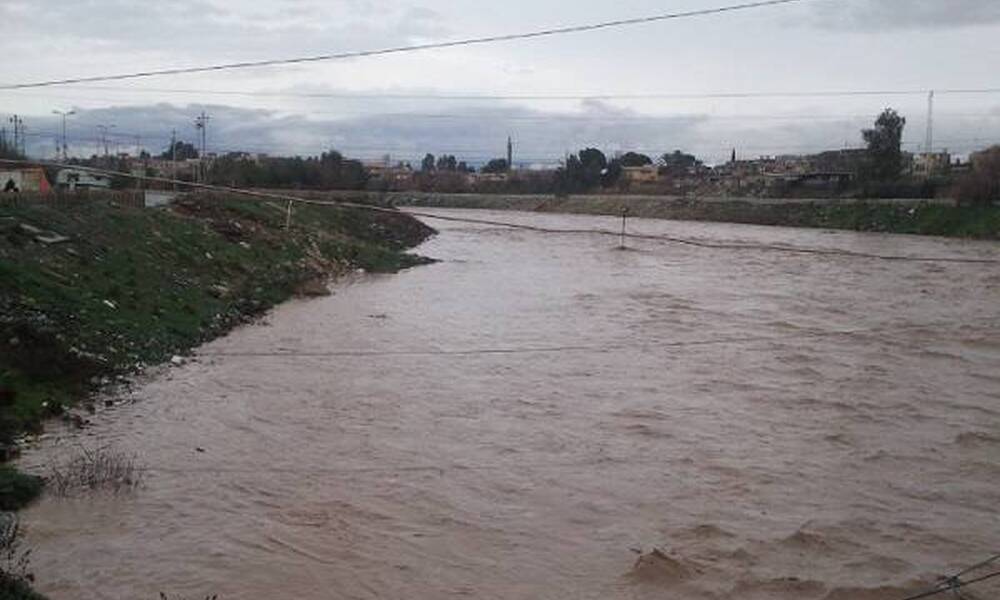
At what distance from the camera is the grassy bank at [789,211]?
2120 inches

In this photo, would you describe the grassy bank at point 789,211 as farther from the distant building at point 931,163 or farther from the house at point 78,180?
the house at point 78,180

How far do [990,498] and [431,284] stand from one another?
2094 centimetres

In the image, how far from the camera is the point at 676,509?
923 centimetres

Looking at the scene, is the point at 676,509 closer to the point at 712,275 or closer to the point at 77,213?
the point at 77,213

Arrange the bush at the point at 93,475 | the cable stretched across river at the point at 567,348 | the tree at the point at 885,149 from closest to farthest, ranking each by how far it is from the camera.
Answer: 1. the bush at the point at 93,475
2. the cable stretched across river at the point at 567,348
3. the tree at the point at 885,149

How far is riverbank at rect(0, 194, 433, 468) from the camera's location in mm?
11648

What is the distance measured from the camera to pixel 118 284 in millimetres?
16484

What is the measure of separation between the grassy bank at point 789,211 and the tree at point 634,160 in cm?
2801

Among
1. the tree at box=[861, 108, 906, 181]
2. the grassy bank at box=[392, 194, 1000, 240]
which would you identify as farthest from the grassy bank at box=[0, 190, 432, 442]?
the tree at box=[861, 108, 906, 181]

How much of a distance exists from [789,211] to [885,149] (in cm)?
1062

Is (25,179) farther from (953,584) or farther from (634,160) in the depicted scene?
(634,160)

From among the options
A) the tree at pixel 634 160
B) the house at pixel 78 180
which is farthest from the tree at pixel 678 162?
the house at pixel 78 180

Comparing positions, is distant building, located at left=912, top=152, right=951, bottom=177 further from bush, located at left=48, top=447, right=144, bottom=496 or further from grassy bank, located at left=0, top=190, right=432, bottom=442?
bush, located at left=48, top=447, right=144, bottom=496

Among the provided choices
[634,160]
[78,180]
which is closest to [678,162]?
[634,160]
